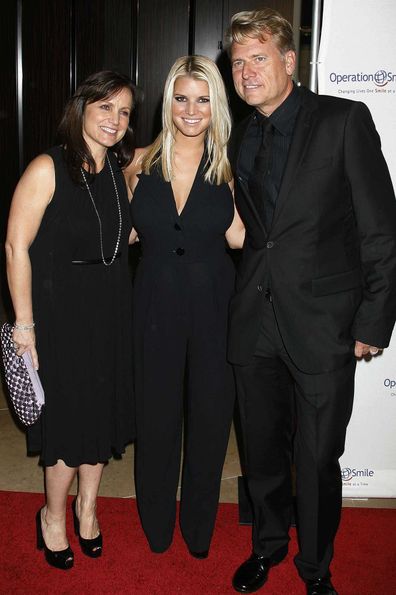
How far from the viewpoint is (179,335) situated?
236 centimetres

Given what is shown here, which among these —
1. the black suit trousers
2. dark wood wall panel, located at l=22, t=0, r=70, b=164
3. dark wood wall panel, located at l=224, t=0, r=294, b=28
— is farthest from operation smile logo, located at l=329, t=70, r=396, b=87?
dark wood wall panel, located at l=22, t=0, r=70, b=164

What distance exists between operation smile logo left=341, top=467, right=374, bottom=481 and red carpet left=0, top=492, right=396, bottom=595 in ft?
0.72

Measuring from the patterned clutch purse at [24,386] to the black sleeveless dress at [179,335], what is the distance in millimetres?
399

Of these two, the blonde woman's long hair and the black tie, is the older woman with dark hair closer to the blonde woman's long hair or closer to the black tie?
the blonde woman's long hair

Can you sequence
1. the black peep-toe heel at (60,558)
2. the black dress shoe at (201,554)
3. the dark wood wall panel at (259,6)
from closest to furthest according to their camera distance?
the black peep-toe heel at (60,558) → the black dress shoe at (201,554) → the dark wood wall panel at (259,6)

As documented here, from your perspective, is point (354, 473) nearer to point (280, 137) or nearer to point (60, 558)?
point (60, 558)

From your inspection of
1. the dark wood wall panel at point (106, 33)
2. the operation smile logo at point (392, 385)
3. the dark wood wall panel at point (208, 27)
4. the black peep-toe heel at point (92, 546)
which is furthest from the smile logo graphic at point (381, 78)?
the dark wood wall panel at point (106, 33)

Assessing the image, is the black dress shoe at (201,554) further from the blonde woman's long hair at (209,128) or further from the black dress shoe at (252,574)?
the blonde woman's long hair at (209,128)

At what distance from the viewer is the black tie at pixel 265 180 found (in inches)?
83.4

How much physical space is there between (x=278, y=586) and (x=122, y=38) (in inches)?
207

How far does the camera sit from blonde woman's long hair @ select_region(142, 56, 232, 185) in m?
2.28

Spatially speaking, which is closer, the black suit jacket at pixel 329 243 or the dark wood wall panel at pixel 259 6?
the black suit jacket at pixel 329 243

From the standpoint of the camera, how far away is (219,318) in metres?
2.37

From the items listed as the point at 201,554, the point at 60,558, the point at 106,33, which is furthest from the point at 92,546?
the point at 106,33
